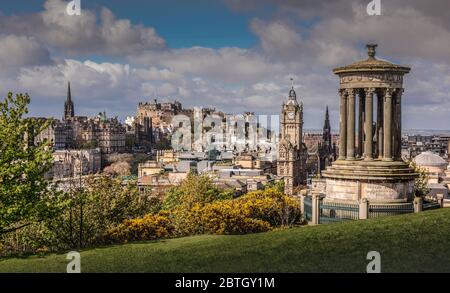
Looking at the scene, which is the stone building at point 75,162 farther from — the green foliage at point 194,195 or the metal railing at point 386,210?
the metal railing at point 386,210

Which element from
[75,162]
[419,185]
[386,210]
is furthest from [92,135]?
[386,210]

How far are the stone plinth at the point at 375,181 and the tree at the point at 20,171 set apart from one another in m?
12.5

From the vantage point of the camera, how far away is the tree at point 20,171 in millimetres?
22219

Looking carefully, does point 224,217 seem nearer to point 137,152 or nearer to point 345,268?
point 345,268

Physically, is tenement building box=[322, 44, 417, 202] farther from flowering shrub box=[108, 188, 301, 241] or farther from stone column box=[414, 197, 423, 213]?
flowering shrub box=[108, 188, 301, 241]

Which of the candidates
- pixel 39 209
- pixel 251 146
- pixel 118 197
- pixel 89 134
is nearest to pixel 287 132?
pixel 251 146

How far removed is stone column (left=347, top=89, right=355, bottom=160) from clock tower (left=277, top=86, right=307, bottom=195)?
66260mm

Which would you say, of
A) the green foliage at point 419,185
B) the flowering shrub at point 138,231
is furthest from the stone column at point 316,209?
the flowering shrub at point 138,231

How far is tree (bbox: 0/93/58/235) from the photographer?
22.2m

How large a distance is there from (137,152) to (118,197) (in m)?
151

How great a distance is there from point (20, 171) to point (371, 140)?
14.9 meters

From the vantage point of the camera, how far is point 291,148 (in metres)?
117

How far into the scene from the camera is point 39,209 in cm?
2273
